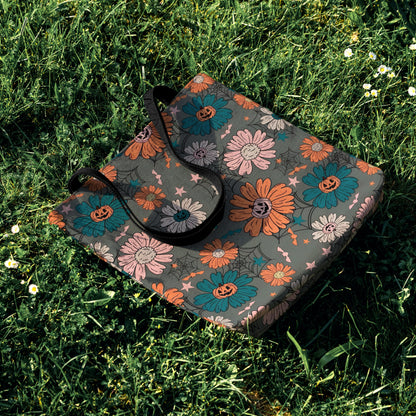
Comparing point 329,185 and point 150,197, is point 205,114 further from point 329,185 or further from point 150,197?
point 329,185

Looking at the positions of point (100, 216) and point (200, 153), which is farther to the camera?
point (200, 153)

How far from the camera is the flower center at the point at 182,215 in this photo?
220 centimetres

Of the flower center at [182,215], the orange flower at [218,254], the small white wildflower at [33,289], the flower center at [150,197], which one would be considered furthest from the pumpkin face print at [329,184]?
the small white wildflower at [33,289]

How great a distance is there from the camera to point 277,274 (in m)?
2.04

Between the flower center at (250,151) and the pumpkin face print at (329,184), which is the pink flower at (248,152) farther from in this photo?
the pumpkin face print at (329,184)

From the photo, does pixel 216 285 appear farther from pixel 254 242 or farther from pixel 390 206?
pixel 390 206

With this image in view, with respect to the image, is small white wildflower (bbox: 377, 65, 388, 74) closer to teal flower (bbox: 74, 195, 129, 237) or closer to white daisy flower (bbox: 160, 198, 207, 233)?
white daisy flower (bbox: 160, 198, 207, 233)

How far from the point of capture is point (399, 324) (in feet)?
7.30

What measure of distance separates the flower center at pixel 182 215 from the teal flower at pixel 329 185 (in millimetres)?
406

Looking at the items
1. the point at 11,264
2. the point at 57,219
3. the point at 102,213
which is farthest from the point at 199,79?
the point at 11,264

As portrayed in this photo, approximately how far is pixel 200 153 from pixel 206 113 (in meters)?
0.17

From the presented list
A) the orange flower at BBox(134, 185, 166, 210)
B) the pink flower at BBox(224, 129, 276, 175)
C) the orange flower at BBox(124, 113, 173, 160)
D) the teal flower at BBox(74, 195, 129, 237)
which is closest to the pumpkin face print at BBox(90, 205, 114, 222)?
the teal flower at BBox(74, 195, 129, 237)

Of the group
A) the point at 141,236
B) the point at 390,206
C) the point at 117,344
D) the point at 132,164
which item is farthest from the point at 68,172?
the point at 390,206

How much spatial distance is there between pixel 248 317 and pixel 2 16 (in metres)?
1.82
